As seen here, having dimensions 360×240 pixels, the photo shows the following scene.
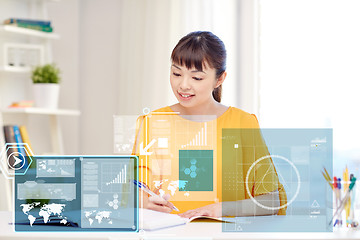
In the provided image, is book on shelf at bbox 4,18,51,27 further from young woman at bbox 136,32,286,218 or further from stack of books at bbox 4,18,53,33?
young woman at bbox 136,32,286,218

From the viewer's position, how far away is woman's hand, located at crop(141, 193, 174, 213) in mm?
1355

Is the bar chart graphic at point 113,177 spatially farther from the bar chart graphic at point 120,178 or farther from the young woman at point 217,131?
the young woman at point 217,131

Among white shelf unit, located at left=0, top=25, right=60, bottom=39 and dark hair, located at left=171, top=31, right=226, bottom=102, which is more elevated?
white shelf unit, located at left=0, top=25, right=60, bottom=39

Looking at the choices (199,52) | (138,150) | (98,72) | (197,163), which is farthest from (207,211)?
(98,72)

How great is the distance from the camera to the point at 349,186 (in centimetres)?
125

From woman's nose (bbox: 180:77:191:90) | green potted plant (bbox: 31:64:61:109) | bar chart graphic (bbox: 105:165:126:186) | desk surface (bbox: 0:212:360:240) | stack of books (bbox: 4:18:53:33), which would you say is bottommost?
desk surface (bbox: 0:212:360:240)

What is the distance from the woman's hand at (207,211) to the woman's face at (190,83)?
1.10ft

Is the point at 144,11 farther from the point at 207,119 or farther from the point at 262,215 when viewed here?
the point at 262,215

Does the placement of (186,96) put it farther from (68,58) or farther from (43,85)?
(68,58)

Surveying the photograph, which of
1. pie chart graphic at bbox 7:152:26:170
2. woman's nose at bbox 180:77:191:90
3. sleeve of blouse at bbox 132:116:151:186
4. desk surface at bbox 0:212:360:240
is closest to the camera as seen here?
desk surface at bbox 0:212:360:240

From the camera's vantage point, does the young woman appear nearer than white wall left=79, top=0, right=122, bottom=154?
Yes

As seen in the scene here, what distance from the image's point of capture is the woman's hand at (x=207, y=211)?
1338 millimetres

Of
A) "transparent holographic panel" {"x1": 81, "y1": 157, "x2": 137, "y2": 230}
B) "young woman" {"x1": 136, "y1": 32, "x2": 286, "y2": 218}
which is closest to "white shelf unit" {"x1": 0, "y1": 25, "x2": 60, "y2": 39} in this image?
"young woman" {"x1": 136, "y1": 32, "x2": 286, "y2": 218}

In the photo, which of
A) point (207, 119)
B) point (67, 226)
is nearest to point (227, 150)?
point (207, 119)
